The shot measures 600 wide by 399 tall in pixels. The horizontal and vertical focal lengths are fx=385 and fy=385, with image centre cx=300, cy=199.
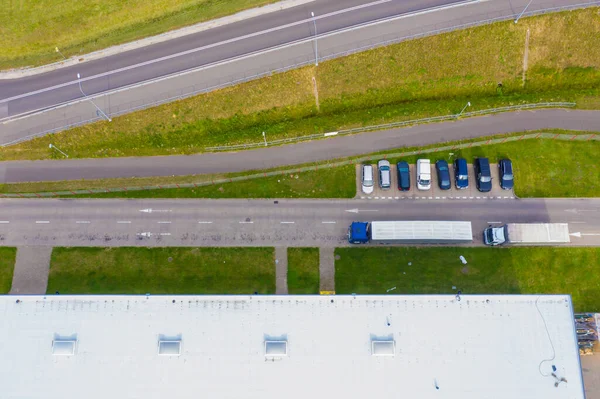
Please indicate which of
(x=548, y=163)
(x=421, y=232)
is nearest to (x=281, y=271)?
(x=421, y=232)

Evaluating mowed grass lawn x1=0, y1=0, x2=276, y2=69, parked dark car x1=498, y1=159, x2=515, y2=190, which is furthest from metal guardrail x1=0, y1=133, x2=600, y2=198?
mowed grass lawn x1=0, y1=0, x2=276, y2=69

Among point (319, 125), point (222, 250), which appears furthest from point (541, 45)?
point (222, 250)
